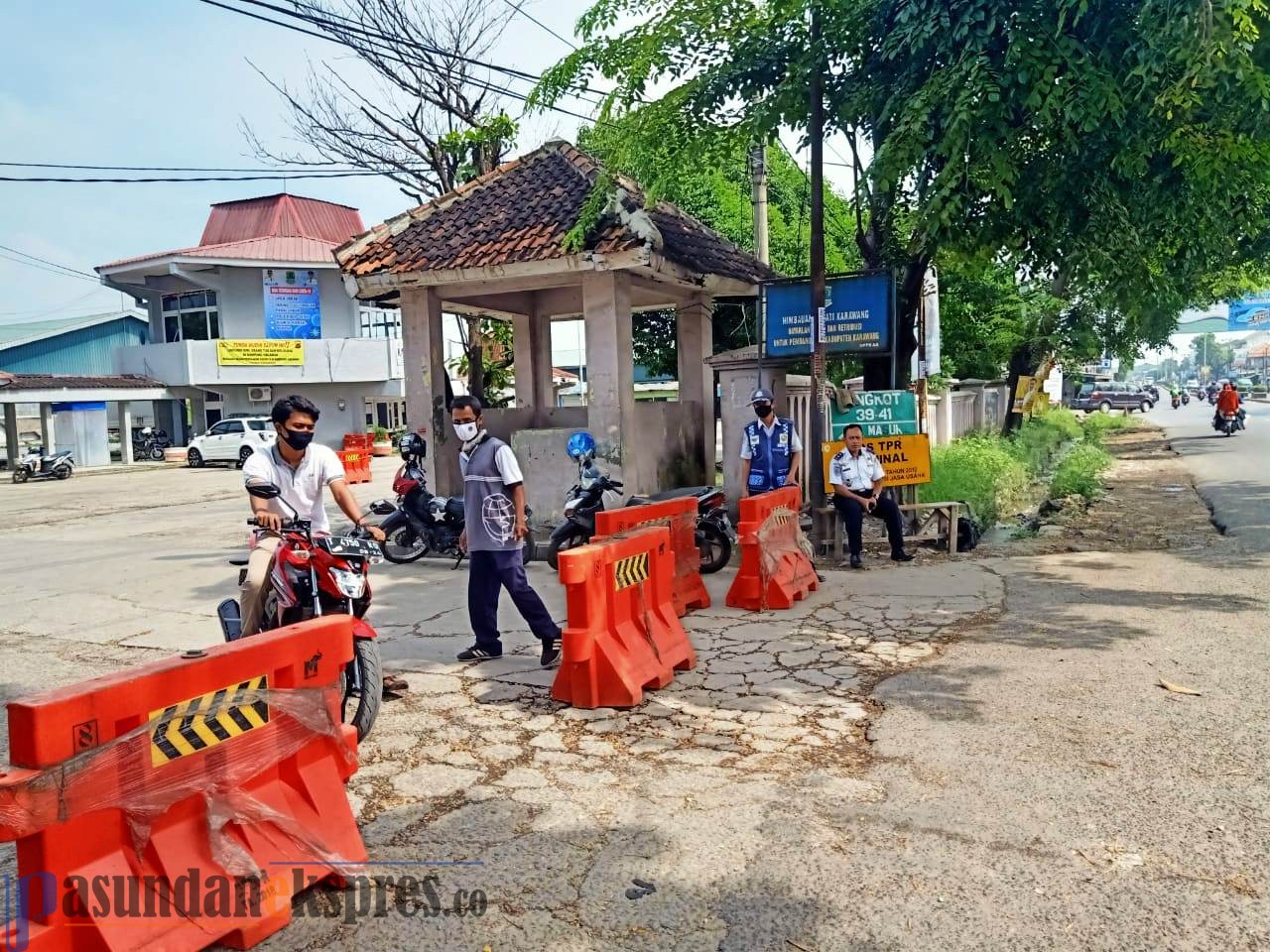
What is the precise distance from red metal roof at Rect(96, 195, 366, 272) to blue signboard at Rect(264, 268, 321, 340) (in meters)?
0.75

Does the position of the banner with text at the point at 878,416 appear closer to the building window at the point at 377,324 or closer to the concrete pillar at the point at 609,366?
the concrete pillar at the point at 609,366

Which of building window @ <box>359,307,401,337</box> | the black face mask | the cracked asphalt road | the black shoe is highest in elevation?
building window @ <box>359,307,401,337</box>

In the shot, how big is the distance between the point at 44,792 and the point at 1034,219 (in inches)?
338

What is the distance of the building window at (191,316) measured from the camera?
33.9 metres

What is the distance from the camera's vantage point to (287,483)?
16.4 ft

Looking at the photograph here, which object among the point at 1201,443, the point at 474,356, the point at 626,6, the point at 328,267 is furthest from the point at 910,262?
the point at 328,267

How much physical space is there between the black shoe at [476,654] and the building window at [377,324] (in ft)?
105

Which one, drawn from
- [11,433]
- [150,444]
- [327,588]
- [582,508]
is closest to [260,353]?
[150,444]

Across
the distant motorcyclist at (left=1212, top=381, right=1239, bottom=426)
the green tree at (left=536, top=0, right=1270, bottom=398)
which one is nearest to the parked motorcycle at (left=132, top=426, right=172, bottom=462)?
the green tree at (left=536, top=0, right=1270, bottom=398)

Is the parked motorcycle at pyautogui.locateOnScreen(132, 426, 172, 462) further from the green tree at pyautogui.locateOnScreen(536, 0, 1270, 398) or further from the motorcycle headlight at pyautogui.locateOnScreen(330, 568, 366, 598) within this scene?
the motorcycle headlight at pyautogui.locateOnScreen(330, 568, 366, 598)

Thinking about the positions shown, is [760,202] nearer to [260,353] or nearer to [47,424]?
[260,353]

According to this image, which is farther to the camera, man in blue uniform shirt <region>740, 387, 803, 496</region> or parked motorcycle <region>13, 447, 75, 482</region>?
parked motorcycle <region>13, 447, 75, 482</region>

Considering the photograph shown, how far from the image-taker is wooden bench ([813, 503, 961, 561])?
9812mm

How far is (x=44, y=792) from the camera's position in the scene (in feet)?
8.34
